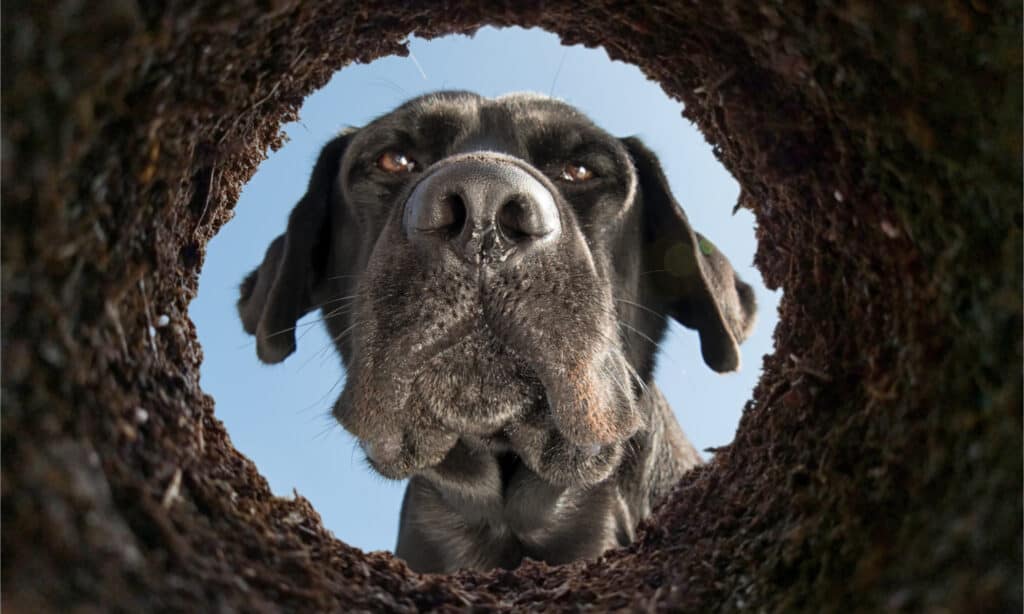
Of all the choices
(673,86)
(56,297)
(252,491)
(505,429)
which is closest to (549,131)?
(673,86)

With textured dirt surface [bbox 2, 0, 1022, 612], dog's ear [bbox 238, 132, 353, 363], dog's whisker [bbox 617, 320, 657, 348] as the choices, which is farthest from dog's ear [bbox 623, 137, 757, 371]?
dog's ear [bbox 238, 132, 353, 363]

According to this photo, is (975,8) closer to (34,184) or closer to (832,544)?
(832,544)

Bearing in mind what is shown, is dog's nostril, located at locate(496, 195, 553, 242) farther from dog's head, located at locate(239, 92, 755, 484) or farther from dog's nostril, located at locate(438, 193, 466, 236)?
dog's nostril, located at locate(438, 193, 466, 236)

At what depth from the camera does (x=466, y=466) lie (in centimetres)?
301

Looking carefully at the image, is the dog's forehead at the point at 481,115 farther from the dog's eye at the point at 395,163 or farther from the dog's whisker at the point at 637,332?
the dog's whisker at the point at 637,332

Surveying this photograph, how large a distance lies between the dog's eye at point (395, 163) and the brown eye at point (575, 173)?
2.20ft

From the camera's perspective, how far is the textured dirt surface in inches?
43.9

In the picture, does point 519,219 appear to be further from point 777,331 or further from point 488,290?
point 777,331

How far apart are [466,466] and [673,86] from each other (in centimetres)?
164

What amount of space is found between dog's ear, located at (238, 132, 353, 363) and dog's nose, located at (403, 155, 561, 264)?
1.42m

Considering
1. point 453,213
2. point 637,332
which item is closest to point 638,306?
point 637,332

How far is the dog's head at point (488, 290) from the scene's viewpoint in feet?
7.78

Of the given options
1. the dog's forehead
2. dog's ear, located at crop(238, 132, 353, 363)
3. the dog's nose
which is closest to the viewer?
the dog's nose

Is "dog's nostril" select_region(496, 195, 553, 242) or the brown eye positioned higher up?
the brown eye
